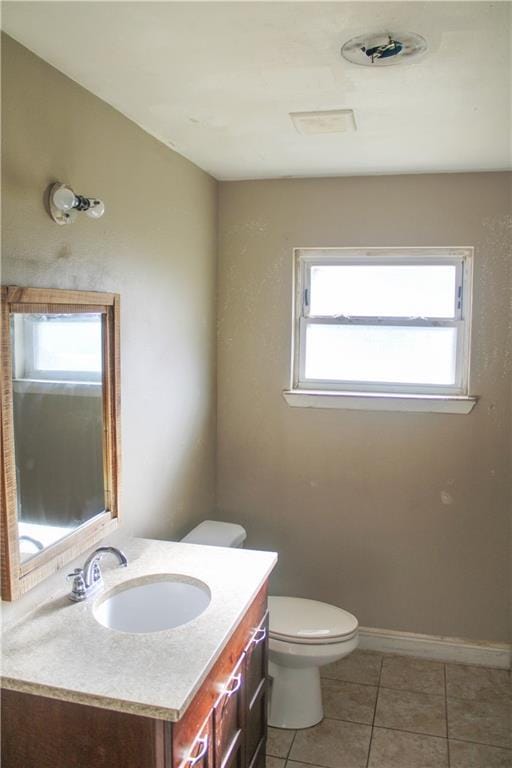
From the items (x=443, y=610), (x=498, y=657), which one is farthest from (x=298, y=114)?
(x=498, y=657)

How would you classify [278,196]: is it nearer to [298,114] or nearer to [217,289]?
[217,289]

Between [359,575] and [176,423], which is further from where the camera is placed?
[359,575]

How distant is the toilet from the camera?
2475 millimetres

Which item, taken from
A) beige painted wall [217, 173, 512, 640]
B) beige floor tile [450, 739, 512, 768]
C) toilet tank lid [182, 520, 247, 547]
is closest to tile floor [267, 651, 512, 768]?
beige floor tile [450, 739, 512, 768]

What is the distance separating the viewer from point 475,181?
9.36 ft

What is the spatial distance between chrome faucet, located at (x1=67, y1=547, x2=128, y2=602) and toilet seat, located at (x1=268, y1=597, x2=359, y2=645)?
2.97 ft

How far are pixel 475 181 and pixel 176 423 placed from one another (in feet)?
5.53

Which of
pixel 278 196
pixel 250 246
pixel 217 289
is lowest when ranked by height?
pixel 217 289

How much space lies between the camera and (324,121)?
7.05 feet

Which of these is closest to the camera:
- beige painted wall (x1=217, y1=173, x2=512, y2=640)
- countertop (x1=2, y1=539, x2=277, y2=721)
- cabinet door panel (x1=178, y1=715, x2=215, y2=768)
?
countertop (x1=2, y1=539, x2=277, y2=721)

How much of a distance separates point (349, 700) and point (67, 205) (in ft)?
7.48

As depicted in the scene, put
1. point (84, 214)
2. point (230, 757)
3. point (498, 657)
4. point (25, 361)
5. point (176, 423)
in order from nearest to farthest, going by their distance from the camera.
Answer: point (25, 361), point (230, 757), point (84, 214), point (176, 423), point (498, 657)

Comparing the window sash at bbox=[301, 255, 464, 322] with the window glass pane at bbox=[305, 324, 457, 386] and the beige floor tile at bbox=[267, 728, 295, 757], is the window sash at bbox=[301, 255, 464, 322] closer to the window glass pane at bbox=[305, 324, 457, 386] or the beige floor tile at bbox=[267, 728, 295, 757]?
the window glass pane at bbox=[305, 324, 457, 386]

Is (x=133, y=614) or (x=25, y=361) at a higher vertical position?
(x=25, y=361)
